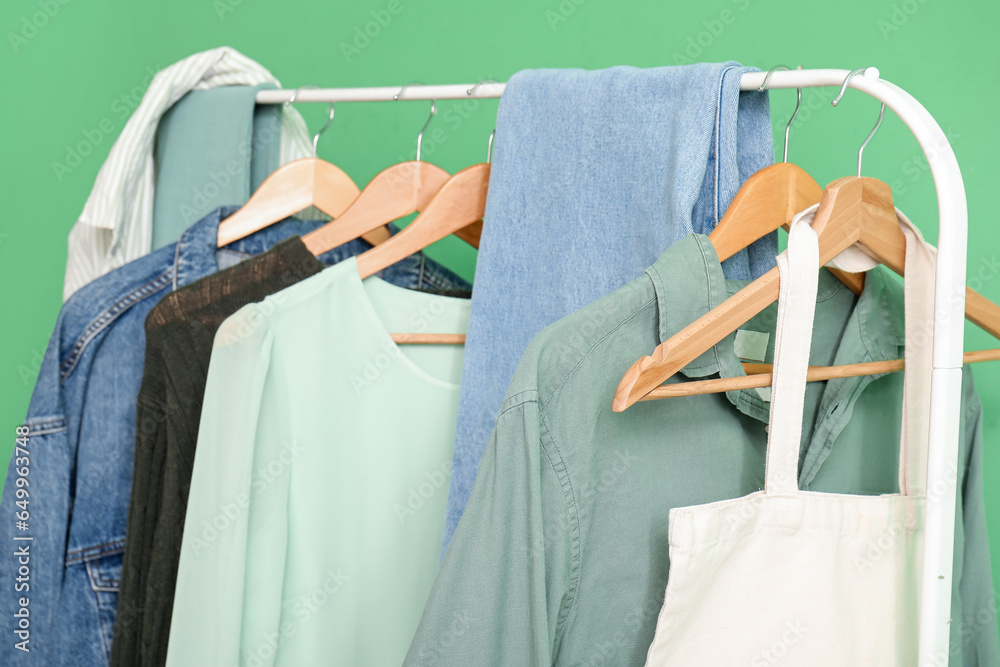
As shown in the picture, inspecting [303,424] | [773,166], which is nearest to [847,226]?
[773,166]

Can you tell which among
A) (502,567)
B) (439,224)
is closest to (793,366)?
(502,567)

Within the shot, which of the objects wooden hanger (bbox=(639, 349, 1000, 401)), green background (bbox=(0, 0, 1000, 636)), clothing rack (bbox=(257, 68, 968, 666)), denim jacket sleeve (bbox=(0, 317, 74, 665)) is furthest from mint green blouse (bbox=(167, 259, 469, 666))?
green background (bbox=(0, 0, 1000, 636))

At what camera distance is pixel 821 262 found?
697mm

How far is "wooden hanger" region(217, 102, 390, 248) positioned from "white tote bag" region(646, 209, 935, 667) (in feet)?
1.87

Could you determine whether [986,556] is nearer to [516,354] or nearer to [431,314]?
[516,354]

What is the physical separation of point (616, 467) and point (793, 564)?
16 cm

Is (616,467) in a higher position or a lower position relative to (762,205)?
lower

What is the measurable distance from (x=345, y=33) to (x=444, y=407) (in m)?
0.96

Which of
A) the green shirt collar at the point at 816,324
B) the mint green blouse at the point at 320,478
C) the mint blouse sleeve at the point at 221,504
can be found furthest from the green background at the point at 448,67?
the mint blouse sleeve at the point at 221,504

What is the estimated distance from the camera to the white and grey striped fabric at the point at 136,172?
1132 millimetres

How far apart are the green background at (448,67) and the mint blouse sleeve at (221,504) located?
0.75m

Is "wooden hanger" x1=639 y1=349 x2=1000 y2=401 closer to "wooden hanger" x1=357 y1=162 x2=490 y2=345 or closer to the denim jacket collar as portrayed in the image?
the denim jacket collar

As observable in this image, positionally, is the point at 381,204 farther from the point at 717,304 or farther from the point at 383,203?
the point at 717,304

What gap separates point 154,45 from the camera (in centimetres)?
175
